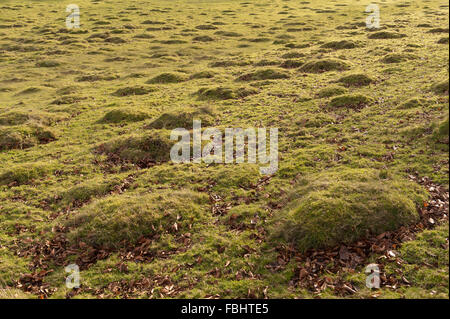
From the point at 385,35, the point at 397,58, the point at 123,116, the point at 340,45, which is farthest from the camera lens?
the point at 385,35

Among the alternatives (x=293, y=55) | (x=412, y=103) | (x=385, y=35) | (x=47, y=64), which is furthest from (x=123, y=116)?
(x=385, y=35)

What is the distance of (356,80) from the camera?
82.9 feet

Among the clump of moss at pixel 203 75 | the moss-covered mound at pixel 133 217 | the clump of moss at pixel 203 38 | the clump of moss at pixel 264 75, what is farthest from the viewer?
the clump of moss at pixel 203 38

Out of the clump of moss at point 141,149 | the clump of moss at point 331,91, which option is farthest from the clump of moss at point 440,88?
the clump of moss at point 141,149

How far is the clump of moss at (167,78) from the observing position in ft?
116

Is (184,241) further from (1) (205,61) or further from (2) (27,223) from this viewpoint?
(1) (205,61)

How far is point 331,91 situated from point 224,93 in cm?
865

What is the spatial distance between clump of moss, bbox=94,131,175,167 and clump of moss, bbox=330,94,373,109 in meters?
11.0

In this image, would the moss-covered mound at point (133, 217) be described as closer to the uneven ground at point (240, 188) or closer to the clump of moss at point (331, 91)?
the uneven ground at point (240, 188)

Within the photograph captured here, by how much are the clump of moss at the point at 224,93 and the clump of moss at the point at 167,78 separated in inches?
316

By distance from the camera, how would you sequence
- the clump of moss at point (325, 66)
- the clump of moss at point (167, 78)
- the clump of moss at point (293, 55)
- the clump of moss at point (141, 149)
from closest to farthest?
the clump of moss at point (141, 149) < the clump of moss at point (325, 66) < the clump of moss at point (167, 78) < the clump of moss at point (293, 55)

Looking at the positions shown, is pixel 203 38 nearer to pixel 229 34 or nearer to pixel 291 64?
pixel 229 34

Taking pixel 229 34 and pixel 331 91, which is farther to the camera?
pixel 229 34

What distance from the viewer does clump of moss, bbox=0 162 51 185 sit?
17.2m
